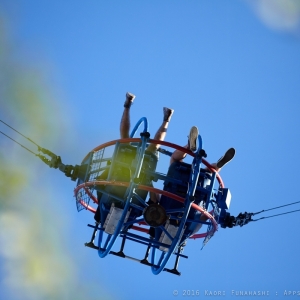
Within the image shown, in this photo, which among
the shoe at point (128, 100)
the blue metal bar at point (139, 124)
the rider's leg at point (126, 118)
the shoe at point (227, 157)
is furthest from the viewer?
the shoe at point (128, 100)

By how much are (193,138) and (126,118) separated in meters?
3.24

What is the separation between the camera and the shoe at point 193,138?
1888 cm

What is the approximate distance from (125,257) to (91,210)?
1895 mm

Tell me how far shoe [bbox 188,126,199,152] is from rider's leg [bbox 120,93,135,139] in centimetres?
283

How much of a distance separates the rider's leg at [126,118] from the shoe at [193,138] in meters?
2.83

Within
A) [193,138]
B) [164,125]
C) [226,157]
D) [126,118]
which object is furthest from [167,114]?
[193,138]

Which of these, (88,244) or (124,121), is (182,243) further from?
(124,121)

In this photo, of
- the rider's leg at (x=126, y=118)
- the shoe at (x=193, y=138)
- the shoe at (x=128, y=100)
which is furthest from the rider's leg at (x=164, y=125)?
the shoe at (x=193, y=138)

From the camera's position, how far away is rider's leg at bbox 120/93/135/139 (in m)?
21.4

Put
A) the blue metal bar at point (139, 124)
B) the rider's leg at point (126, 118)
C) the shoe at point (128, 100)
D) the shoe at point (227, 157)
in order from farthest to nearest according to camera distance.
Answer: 1. the shoe at point (128, 100)
2. the rider's leg at point (126, 118)
3. the shoe at point (227, 157)
4. the blue metal bar at point (139, 124)

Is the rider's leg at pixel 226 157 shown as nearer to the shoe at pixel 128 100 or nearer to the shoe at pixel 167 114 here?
the shoe at pixel 167 114

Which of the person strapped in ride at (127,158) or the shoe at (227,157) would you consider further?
the shoe at (227,157)

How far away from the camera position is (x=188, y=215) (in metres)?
19.3

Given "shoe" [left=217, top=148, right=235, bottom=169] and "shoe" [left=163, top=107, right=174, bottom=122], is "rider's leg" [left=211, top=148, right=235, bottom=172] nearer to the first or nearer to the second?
"shoe" [left=217, top=148, right=235, bottom=169]
